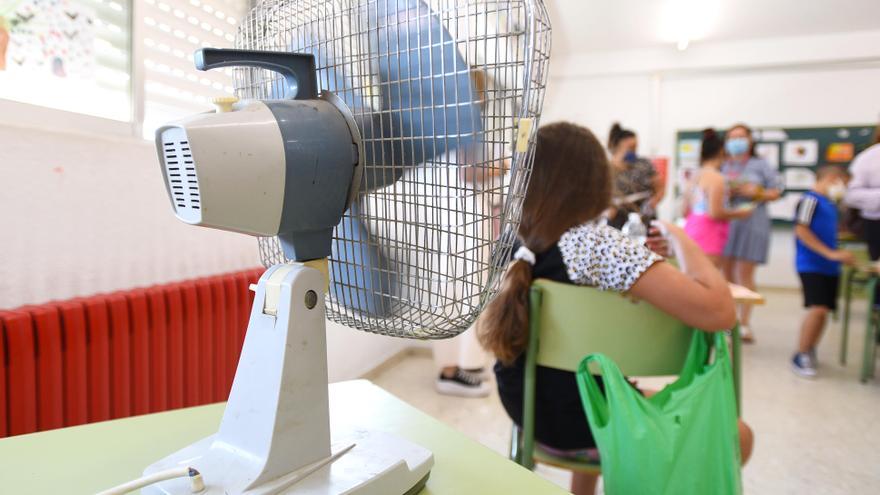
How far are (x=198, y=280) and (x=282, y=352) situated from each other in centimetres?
106

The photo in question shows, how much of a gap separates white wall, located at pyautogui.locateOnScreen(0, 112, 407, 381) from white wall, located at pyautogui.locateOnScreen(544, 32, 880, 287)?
421 cm

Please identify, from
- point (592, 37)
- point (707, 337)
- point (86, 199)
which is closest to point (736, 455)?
point (707, 337)

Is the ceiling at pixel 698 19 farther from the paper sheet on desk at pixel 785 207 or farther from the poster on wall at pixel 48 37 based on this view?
the poster on wall at pixel 48 37

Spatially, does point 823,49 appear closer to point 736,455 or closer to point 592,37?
point 592,37

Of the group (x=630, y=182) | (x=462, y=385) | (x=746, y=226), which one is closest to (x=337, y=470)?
(x=462, y=385)

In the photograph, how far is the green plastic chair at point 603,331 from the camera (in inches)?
42.4

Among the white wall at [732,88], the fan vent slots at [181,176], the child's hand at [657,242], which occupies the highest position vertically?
the white wall at [732,88]

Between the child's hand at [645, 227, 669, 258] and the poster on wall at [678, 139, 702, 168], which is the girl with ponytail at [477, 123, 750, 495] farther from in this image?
the poster on wall at [678, 139, 702, 168]

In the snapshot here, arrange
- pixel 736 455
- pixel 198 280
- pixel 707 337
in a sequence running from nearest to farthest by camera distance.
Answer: pixel 736 455 → pixel 707 337 → pixel 198 280

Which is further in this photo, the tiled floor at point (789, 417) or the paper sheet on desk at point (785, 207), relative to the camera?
the paper sheet on desk at point (785, 207)

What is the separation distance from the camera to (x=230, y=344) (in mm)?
1463

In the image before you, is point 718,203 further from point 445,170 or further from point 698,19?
point 445,170

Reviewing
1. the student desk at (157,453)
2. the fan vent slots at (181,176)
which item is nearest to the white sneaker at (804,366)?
the student desk at (157,453)

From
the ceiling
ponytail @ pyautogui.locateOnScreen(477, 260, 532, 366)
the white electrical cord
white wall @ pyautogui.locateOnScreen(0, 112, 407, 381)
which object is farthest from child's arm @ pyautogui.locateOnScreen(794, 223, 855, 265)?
the white electrical cord
